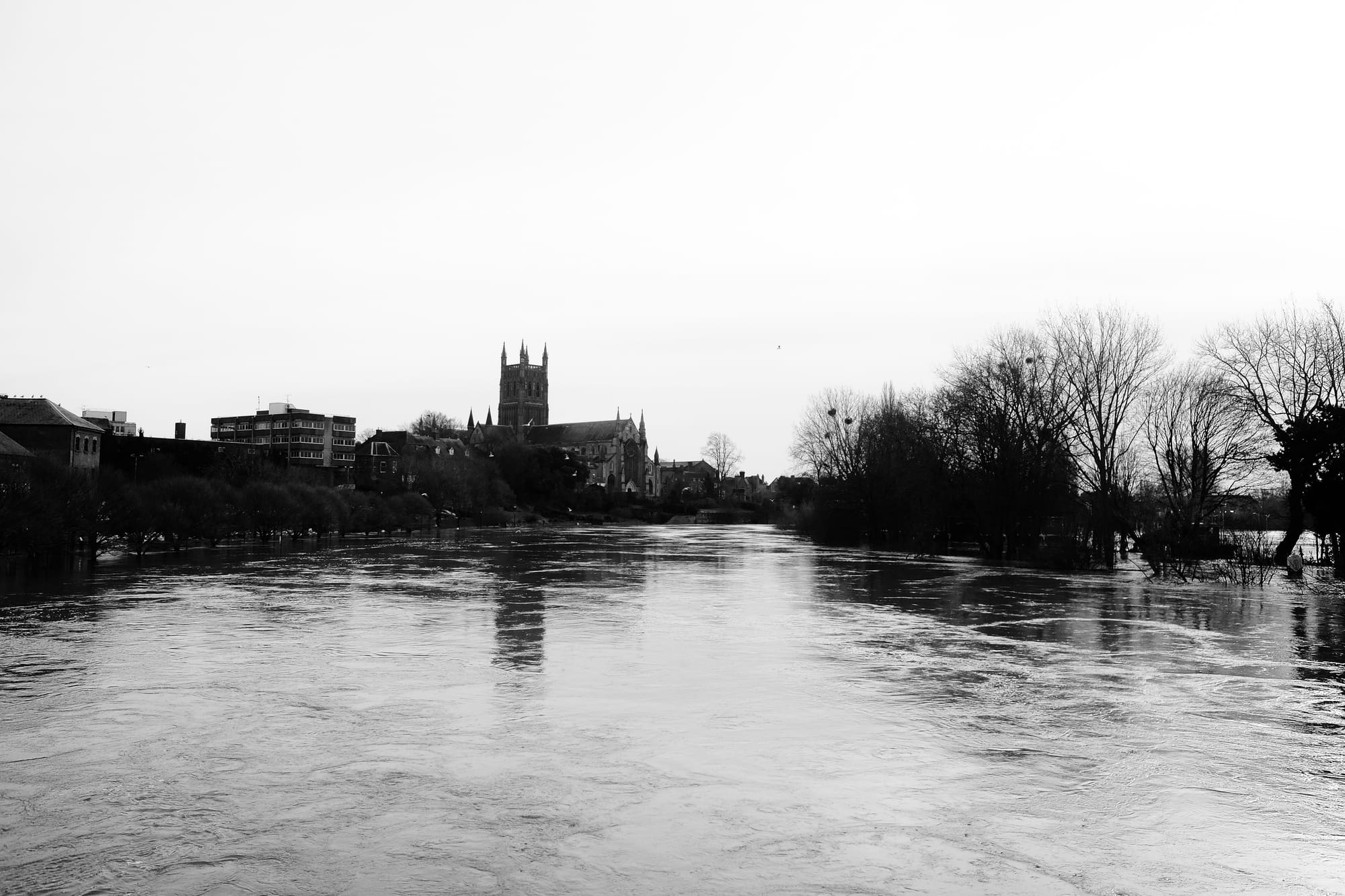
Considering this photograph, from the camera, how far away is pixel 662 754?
10.2 meters

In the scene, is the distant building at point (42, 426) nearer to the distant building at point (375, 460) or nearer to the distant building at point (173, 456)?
the distant building at point (173, 456)

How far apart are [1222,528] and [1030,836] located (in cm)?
4365

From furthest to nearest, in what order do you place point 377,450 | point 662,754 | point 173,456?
point 377,450 < point 173,456 < point 662,754

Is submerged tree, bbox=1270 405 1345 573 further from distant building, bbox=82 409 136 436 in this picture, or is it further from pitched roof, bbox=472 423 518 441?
pitched roof, bbox=472 423 518 441

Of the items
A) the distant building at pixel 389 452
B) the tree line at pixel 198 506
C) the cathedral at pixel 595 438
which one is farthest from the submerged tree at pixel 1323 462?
the cathedral at pixel 595 438

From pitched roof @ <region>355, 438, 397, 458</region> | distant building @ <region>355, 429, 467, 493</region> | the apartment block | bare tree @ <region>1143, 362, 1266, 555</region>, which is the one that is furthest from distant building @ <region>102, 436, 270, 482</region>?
bare tree @ <region>1143, 362, 1266, 555</region>

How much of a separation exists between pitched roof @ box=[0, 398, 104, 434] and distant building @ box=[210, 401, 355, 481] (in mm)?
54492

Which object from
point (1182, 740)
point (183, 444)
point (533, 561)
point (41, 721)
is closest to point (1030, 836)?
point (1182, 740)

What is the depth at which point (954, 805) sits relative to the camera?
27.9 ft

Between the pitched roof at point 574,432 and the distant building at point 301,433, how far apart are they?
46.9 meters

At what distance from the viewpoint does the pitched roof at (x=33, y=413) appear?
74.9 m

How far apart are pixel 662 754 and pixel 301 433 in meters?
136

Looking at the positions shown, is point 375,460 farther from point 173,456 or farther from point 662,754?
point 662,754

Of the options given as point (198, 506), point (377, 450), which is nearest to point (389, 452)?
point (377, 450)
